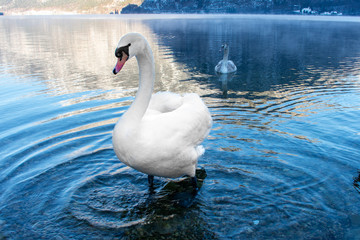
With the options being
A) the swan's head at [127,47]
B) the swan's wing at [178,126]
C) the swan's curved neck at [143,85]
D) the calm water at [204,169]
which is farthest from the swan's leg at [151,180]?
the swan's head at [127,47]

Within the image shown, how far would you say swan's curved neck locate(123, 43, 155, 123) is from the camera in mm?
4465

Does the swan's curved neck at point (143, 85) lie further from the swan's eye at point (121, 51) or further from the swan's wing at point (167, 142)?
the swan's eye at point (121, 51)

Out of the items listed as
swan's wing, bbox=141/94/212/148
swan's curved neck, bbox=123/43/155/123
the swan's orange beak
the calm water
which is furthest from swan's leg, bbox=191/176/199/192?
the swan's orange beak

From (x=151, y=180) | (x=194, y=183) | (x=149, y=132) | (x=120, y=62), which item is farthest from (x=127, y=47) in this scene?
(x=194, y=183)

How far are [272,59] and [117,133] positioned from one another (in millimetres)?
17185

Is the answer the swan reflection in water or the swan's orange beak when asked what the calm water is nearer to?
the swan reflection in water

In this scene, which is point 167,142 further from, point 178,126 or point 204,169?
point 204,169

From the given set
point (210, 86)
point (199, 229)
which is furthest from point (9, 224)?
point (210, 86)

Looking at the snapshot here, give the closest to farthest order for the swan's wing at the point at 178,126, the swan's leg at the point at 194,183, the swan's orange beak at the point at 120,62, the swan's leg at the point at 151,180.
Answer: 1. the swan's orange beak at the point at 120,62
2. the swan's wing at the point at 178,126
3. the swan's leg at the point at 194,183
4. the swan's leg at the point at 151,180

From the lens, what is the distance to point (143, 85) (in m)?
4.68

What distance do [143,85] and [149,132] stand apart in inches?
31.2

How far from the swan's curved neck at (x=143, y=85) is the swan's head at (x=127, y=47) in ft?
0.60

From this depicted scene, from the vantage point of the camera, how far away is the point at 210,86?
13.0m

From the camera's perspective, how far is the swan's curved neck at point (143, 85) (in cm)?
446
